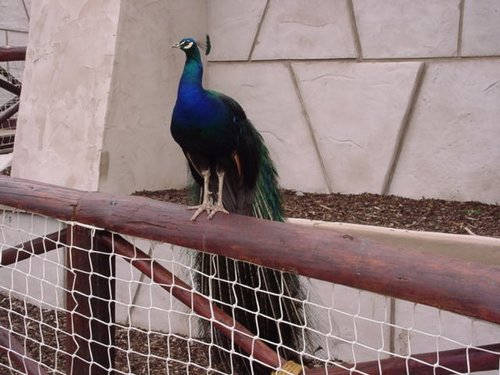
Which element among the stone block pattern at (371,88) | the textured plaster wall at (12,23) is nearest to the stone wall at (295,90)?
the stone block pattern at (371,88)

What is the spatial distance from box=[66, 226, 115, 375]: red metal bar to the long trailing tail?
33 centimetres

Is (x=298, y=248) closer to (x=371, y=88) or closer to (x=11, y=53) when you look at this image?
(x=371, y=88)

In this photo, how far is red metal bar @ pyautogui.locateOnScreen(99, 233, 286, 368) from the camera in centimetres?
154

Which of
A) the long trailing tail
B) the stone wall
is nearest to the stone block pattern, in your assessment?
the stone wall

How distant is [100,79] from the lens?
3.40 metres

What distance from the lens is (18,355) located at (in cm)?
212

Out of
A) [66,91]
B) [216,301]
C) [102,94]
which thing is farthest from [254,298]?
[66,91]

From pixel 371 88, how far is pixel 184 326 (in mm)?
1584

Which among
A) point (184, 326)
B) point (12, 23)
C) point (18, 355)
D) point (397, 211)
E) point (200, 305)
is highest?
point (12, 23)

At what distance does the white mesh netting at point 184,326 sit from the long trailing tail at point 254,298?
2.4 inches

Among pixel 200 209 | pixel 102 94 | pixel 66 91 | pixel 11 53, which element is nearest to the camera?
pixel 200 209

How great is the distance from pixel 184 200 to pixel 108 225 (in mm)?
1833

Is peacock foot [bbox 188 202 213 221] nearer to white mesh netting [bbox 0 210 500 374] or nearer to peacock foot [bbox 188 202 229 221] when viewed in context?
peacock foot [bbox 188 202 229 221]

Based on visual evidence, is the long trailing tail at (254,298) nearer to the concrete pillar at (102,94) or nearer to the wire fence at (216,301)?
the wire fence at (216,301)
